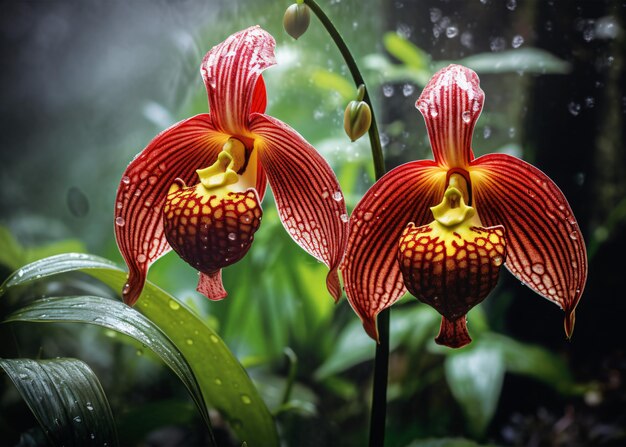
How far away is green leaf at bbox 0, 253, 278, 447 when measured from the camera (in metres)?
0.65

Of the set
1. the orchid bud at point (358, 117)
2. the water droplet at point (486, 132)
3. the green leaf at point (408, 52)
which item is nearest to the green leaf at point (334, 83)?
the green leaf at point (408, 52)

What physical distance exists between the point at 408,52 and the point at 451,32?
0.23 feet

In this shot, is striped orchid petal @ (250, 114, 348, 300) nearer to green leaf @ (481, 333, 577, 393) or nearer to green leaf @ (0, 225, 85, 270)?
green leaf @ (481, 333, 577, 393)

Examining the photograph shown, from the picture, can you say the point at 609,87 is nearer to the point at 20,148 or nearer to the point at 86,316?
the point at 86,316

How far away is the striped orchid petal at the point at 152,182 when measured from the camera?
1.97 ft

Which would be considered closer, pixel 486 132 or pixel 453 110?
pixel 453 110

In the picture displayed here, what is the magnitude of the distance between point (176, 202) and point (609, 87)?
2.07 ft

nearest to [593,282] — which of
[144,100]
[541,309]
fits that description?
[541,309]

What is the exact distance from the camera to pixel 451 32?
0.85 meters

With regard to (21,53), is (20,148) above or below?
below

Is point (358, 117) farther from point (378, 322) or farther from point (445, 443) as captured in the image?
point (445, 443)

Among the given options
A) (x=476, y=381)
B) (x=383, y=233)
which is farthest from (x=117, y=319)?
(x=476, y=381)

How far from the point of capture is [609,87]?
800mm

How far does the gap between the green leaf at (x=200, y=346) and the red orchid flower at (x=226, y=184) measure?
1.9 inches
